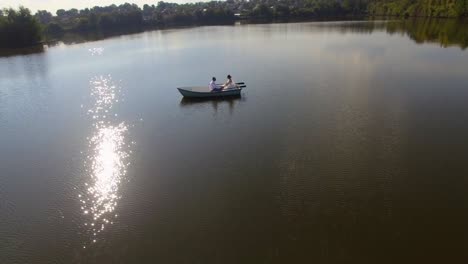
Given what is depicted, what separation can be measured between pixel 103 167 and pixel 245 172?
558 centimetres

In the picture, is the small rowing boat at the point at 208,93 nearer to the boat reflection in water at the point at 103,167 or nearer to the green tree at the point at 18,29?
the boat reflection in water at the point at 103,167

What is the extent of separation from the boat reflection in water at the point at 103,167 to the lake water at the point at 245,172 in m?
0.06

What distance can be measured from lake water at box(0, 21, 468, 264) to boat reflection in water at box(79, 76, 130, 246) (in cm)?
6

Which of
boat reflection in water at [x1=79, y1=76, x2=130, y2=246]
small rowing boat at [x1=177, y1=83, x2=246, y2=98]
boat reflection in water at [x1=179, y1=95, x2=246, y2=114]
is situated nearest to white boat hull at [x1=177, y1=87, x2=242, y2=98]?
small rowing boat at [x1=177, y1=83, x2=246, y2=98]

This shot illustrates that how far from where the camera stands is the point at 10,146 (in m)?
15.3

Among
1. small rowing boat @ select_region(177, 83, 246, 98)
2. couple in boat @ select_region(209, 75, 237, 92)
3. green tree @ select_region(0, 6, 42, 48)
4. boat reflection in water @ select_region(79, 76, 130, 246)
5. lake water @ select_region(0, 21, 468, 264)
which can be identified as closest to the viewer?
lake water @ select_region(0, 21, 468, 264)

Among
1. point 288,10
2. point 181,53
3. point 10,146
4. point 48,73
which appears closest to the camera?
point 10,146

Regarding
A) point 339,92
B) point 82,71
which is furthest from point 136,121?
point 82,71

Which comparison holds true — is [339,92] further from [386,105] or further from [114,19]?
[114,19]

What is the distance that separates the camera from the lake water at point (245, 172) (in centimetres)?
841

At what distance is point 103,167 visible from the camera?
1267cm

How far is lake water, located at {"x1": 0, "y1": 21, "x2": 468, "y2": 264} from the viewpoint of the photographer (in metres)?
8.41

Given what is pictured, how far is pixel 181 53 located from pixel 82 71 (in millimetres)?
11863

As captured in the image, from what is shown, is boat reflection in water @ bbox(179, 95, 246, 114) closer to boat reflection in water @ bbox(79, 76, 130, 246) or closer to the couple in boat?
the couple in boat
